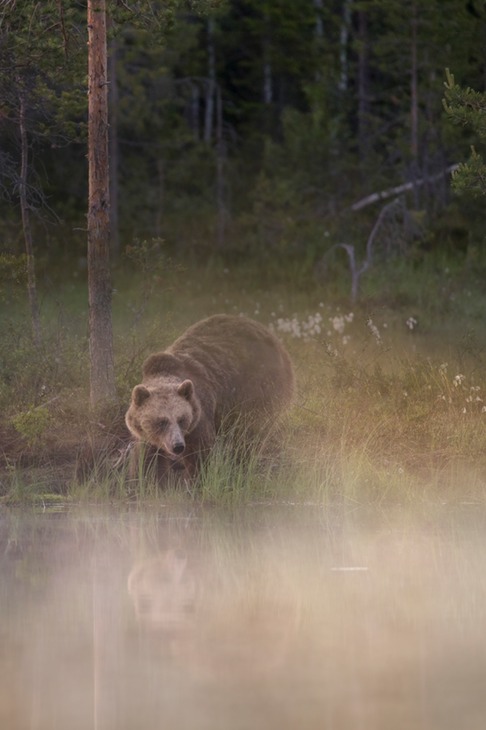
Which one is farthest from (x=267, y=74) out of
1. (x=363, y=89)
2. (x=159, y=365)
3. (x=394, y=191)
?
(x=159, y=365)

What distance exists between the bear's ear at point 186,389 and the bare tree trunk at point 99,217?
1.50m

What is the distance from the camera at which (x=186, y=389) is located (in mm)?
10242

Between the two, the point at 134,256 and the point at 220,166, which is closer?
the point at 134,256

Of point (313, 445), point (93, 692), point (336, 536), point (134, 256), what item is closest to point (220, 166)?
point (134, 256)

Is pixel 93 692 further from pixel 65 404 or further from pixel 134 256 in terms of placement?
pixel 134 256

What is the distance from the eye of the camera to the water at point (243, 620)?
5.18 meters

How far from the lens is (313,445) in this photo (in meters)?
11.2

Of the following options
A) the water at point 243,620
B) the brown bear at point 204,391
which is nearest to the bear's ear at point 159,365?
the brown bear at point 204,391

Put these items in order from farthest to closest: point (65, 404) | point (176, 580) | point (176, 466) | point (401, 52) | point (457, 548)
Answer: point (401, 52), point (65, 404), point (176, 466), point (457, 548), point (176, 580)

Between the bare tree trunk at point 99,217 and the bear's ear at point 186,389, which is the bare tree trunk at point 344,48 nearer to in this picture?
the bare tree trunk at point 99,217

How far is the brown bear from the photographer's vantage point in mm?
10203

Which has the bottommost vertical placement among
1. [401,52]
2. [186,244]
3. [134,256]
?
[186,244]

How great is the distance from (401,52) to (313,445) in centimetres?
1462

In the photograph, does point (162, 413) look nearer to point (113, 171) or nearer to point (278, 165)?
point (113, 171)
